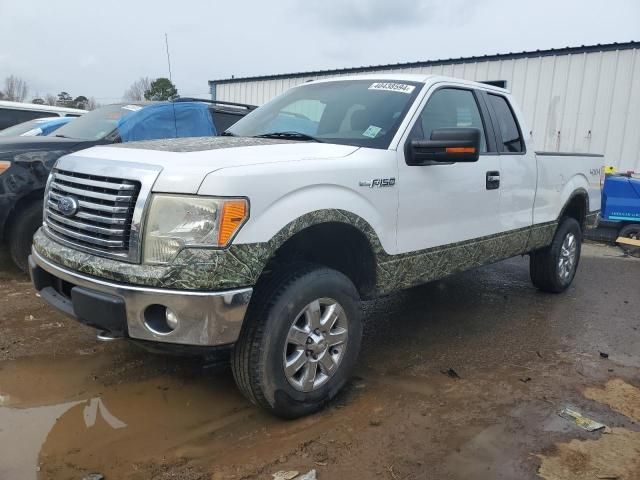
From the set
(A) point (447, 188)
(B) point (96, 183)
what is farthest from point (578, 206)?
(B) point (96, 183)

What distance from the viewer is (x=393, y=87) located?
3789 mm

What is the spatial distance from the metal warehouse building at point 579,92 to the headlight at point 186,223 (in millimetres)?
10416

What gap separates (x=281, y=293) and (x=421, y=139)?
1500 mm

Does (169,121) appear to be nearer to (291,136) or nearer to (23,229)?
(23,229)

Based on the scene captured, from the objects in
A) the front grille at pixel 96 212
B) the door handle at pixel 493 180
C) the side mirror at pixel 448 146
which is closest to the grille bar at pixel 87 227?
the front grille at pixel 96 212

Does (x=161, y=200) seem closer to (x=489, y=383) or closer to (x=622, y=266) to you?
(x=489, y=383)

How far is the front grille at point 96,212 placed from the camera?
256cm

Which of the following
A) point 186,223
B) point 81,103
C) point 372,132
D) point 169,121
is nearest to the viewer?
point 186,223

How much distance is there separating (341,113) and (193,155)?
1.38 metres

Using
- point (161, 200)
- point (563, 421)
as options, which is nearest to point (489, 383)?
point (563, 421)

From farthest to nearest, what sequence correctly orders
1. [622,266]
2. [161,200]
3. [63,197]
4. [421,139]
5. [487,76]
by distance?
[487,76], [622,266], [421,139], [63,197], [161,200]

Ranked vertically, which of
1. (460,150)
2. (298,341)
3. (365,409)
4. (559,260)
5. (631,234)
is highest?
(460,150)

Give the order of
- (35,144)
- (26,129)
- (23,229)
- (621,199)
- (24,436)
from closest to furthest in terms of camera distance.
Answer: (24,436), (23,229), (35,144), (26,129), (621,199)

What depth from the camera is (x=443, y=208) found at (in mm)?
3684
